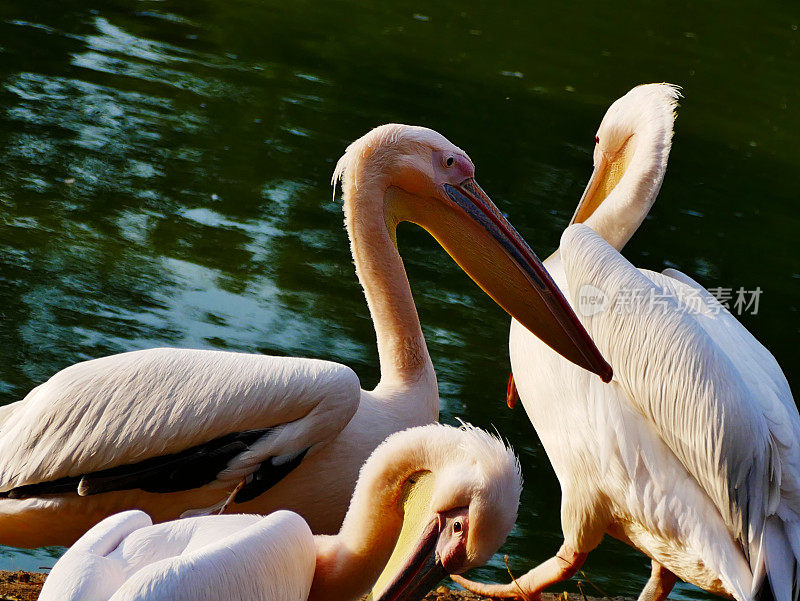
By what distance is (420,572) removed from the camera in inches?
101

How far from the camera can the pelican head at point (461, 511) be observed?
8.07ft

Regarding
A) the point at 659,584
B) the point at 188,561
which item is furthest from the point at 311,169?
the point at 188,561

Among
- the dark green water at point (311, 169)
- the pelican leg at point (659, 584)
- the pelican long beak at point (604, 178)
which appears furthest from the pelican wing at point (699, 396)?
the dark green water at point (311, 169)

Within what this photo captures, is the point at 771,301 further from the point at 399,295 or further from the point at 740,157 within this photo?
the point at 399,295

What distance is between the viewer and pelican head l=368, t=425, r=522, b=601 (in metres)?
2.46

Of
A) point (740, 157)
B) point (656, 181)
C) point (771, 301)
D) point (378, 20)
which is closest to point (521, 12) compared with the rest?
point (378, 20)

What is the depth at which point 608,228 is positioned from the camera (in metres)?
4.02

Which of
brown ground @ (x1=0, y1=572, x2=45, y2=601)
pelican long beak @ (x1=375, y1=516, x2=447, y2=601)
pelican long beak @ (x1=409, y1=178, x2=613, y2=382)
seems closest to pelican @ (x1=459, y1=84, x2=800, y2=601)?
pelican long beak @ (x1=409, y1=178, x2=613, y2=382)

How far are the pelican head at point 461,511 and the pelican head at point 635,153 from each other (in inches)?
63.5

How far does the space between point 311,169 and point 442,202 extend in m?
4.16

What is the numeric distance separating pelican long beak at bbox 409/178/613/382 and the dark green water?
1303 mm

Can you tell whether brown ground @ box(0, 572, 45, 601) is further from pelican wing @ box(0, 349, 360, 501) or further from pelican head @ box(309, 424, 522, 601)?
pelican head @ box(309, 424, 522, 601)

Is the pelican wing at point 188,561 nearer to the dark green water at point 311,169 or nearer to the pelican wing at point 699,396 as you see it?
the pelican wing at point 699,396

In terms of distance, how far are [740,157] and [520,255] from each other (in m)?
7.07
